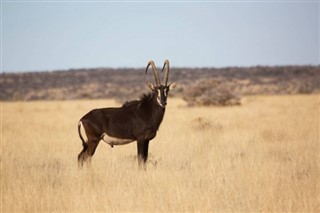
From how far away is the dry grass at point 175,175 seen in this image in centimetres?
715

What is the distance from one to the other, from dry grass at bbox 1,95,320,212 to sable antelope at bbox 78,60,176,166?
20.1 inches

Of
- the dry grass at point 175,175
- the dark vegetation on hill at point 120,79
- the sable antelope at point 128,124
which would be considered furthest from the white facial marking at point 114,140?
the dark vegetation on hill at point 120,79

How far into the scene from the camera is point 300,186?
7.76 meters

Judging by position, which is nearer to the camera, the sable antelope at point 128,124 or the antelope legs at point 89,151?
the sable antelope at point 128,124

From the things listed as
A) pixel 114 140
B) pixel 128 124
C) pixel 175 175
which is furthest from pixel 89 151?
pixel 175 175

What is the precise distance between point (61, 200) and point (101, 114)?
9.93ft

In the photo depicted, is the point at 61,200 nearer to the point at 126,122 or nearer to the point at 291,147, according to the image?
the point at 126,122

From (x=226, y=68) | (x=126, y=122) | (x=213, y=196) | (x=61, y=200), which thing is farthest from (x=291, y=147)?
(x=226, y=68)

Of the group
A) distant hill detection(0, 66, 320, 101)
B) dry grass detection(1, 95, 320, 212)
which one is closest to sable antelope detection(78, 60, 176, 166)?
dry grass detection(1, 95, 320, 212)

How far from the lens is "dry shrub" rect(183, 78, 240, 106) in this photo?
107 ft

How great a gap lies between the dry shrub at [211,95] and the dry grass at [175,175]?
16.7 metres

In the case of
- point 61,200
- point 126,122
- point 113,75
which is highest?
point 113,75

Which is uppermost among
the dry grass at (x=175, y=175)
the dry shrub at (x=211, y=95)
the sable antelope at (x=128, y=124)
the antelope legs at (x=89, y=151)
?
the dry shrub at (x=211, y=95)

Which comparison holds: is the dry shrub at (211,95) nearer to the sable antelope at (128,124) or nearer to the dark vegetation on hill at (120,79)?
the sable antelope at (128,124)
